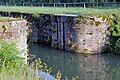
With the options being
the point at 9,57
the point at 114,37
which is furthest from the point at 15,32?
the point at 114,37

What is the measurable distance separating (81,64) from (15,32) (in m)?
6.20

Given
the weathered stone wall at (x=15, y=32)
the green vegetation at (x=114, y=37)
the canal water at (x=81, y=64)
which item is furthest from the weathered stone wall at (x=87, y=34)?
the weathered stone wall at (x=15, y=32)

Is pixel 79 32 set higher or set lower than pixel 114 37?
higher

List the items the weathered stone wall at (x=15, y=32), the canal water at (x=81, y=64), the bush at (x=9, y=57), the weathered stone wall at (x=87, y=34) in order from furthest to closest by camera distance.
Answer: the weathered stone wall at (x=87, y=34) → the canal water at (x=81, y=64) → the weathered stone wall at (x=15, y=32) → the bush at (x=9, y=57)

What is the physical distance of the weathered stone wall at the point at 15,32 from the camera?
488 inches

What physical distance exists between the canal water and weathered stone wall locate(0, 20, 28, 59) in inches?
85.9

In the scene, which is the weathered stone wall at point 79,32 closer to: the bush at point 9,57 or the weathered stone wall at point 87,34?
the weathered stone wall at point 87,34

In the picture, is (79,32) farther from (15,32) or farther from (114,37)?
(15,32)

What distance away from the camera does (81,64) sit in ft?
59.3

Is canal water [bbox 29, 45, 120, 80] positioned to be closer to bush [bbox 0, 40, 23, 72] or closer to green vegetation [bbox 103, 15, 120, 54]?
green vegetation [bbox 103, 15, 120, 54]

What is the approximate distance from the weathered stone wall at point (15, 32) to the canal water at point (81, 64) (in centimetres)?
218

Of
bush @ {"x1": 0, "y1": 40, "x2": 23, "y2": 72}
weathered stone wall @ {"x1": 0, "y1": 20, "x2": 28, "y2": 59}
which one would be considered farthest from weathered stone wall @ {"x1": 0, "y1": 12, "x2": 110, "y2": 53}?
bush @ {"x1": 0, "y1": 40, "x2": 23, "y2": 72}

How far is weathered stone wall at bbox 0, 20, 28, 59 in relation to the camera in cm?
1239

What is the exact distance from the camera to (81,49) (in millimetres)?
21750
